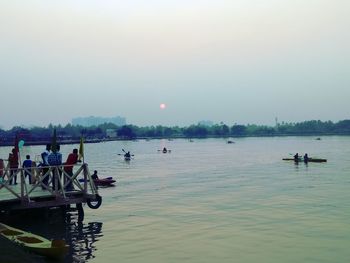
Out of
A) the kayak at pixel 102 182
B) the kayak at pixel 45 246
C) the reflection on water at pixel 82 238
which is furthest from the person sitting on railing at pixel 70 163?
the kayak at pixel 102 182

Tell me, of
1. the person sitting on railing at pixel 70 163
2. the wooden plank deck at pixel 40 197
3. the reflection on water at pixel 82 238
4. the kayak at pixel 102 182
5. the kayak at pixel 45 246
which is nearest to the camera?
the kayak at pixel 45 246

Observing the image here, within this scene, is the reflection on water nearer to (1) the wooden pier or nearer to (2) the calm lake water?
(2) the calm lake water

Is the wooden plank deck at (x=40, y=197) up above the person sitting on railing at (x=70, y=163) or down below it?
below

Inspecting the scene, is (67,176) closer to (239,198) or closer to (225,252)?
(225,252)

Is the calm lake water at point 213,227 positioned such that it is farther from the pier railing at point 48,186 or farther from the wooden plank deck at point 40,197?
the pier railing at point 48,186

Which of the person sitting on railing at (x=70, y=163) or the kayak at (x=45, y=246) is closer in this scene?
the kayak at (x=45, y=246)

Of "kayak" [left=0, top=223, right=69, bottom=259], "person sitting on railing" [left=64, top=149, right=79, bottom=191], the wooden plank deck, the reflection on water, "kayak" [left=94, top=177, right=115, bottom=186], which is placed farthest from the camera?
"kayak" [left=94, top=177, right=115, bottom=186]

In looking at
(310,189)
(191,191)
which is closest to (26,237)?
(191,191)

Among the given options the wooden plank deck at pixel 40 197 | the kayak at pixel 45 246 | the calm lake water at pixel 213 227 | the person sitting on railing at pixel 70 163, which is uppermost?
the person sitting on railing at pixel 70 163

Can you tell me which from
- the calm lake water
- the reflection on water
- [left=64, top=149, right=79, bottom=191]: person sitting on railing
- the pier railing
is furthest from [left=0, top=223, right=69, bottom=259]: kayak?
[left=64, top=149, right=79, bottom=191]: person sitting on railing

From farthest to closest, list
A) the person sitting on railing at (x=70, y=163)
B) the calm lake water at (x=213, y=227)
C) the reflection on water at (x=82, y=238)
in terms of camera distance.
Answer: the person sitting on railing at (x=70, y=163), the calm lake water at (x=213, y=227), the reflection on water at (x=82, y=238)

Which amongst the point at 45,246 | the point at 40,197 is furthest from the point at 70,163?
the point at 45,246

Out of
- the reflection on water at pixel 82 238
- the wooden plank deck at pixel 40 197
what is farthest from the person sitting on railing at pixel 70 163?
the reflection on water at pixel 82 238

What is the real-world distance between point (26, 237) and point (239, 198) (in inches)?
812
